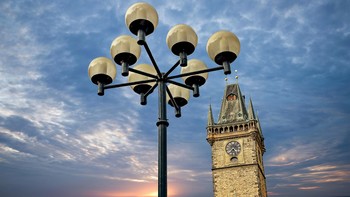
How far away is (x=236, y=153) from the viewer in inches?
1801

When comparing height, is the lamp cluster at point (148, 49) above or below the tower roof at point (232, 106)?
below

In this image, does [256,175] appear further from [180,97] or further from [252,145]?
[180,97]

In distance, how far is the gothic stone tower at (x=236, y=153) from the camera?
4334 cm

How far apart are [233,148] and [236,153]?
3.45 ft

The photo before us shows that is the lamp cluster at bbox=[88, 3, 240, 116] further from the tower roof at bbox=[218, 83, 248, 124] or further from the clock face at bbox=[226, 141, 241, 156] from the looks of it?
the tower roof at bbox=[218, 83, 248, 124]

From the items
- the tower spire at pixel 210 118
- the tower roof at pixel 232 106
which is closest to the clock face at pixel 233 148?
the tower roof at pixel 232 106

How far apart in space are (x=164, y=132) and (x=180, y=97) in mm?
2590

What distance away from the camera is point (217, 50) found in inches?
294

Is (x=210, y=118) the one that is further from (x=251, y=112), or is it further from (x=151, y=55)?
(x=151, y=55)

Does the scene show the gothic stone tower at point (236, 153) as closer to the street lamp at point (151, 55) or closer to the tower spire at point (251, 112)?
the tower spire at point (251, 112)

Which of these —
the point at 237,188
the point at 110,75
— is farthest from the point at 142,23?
the point at 237,188

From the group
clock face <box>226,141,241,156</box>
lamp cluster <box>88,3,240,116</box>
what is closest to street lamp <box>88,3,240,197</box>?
lamp cluster <box>88,3,240,116</box>

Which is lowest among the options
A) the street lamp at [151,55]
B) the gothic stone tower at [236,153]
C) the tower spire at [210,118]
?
the street lamp at [151,55]

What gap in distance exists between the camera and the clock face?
45.9 metres
